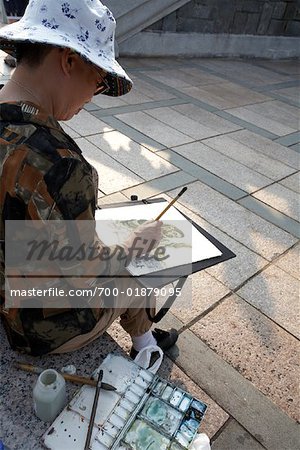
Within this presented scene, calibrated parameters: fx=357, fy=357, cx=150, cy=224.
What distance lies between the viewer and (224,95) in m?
7.45

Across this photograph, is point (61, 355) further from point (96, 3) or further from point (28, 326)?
point (96, 3)

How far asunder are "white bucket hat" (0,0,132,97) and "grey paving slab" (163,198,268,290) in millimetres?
2089

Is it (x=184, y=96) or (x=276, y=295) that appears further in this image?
(x=184, y=96)

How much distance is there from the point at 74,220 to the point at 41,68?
54 centimetres

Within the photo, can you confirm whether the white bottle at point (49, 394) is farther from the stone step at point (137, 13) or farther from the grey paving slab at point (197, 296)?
the stone step at point (137, 13)

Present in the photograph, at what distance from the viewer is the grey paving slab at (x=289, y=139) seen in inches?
227

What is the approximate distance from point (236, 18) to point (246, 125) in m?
6.33

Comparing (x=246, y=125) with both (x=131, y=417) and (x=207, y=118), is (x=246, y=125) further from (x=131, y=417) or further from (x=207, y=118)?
(x=131, y=417)

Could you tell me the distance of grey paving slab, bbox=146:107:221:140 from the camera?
5550 millimetres

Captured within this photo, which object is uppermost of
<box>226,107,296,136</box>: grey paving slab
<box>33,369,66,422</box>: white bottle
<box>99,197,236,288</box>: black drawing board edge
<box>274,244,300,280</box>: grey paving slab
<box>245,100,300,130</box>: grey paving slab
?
<box>99,197,236,288</box>: black drawing board edge

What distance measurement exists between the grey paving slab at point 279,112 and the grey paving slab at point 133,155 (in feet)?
10.5

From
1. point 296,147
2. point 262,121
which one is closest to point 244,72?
point 262,121

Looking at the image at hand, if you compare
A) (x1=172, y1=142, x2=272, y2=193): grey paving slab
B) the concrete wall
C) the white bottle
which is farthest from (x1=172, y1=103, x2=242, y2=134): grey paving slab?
the white bottle

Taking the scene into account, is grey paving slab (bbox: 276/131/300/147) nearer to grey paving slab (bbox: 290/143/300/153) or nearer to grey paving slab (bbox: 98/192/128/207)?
grey paving slab (bbox: 290/143/300/153)
